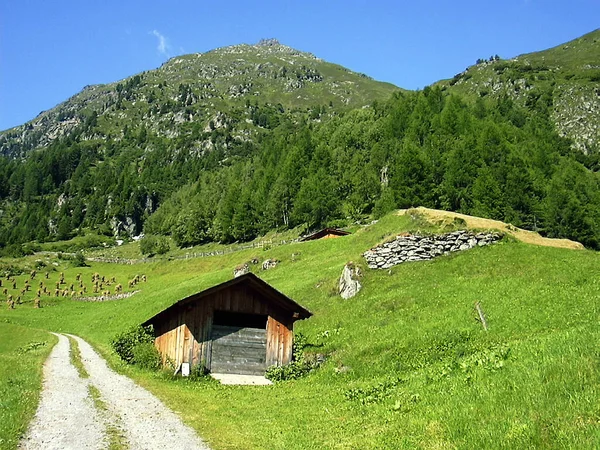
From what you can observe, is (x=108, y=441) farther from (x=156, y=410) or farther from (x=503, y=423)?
(x=503, y=423)

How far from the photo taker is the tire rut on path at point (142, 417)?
13.5 m

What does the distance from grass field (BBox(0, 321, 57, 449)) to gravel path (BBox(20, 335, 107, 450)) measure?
356mm

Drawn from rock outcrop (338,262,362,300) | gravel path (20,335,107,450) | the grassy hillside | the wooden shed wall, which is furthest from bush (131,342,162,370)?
rock outcrop (338,262,362,300)

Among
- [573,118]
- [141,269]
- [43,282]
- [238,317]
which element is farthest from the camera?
[573,118]

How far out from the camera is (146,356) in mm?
29406

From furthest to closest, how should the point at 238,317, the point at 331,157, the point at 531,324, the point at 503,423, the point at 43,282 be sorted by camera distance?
the point at 331,157
the point at 43,282
the point at 238,317
the point at 531,324
the point at 503,423

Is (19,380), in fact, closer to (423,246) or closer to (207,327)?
(207,327)

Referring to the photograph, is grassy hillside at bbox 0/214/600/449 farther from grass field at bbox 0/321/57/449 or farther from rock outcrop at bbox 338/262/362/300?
grass field at bbox 0/321/57/449

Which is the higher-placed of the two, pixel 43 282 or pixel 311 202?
pixel 311 202

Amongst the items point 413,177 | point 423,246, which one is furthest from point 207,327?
point 413,177

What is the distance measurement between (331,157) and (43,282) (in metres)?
82.6

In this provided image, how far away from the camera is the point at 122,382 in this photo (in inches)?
964

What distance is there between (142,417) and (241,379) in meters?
10.9

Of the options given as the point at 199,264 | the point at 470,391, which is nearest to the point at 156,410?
the point at 470,391
